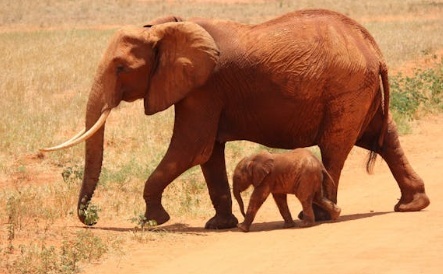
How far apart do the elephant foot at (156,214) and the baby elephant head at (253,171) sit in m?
0.87

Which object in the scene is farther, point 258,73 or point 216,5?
point 216,5

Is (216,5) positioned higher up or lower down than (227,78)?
lower down

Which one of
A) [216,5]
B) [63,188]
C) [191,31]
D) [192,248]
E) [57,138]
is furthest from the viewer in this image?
[216,5]

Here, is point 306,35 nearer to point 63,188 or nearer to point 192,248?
point 192,248

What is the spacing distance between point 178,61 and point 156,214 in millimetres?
1573

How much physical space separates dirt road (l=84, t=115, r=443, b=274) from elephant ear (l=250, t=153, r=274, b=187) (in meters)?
0.52

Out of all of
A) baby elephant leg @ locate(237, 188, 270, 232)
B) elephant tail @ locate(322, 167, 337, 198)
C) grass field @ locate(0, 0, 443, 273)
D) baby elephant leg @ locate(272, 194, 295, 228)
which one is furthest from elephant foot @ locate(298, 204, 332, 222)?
grass field @ locate(0, 0, 443, 273)

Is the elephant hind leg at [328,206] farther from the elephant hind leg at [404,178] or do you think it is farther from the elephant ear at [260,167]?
the elephant hind leg at [404,178]

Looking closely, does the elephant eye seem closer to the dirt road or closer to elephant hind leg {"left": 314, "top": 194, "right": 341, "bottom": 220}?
the dirt road

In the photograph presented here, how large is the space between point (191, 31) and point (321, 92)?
4.78ft

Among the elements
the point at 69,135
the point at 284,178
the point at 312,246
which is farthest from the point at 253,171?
the point at 69,135

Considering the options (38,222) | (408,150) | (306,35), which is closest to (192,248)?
(38,222)

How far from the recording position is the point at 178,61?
1113 centimetres

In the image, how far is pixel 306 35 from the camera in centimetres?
1126
